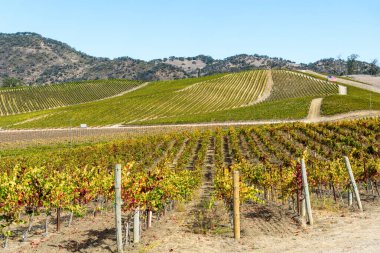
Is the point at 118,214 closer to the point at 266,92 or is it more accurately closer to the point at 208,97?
the point at 208,97

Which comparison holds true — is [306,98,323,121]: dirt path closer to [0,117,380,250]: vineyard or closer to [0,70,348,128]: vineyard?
[0,70,348,128]: vineyard

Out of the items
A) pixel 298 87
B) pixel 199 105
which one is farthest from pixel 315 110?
pixel 298 87

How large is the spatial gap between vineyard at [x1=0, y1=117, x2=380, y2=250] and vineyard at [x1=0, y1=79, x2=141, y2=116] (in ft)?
334

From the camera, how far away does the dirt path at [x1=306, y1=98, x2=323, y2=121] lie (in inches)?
3024

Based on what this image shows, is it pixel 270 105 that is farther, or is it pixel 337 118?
pixel 270 105

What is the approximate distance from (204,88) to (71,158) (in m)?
103

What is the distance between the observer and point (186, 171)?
21312mm

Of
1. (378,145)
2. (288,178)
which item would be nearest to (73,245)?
(288,178)

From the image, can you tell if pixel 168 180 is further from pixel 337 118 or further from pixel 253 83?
pixel 253 83

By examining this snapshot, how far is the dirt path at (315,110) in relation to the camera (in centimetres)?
7681

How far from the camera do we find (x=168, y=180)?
52.7 feet

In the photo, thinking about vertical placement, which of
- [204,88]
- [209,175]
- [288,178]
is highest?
[204,88]

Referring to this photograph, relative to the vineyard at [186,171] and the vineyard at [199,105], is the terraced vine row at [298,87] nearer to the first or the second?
the vineyard at [199,105]

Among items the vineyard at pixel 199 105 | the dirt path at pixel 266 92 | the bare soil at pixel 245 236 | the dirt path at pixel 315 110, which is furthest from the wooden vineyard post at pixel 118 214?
the dirt path at pixel 266 92
